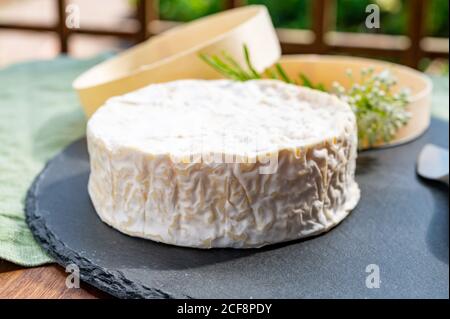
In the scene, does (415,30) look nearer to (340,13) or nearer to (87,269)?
(340,13)

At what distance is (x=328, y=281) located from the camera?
1.00 metres

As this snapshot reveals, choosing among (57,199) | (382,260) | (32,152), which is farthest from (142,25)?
(382,260)

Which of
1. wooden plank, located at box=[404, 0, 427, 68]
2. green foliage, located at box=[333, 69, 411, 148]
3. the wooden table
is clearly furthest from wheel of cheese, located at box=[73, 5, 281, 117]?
wooden plank, located at box=[404, 0, 427, 68]

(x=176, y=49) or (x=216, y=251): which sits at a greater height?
(x=176, y=49)

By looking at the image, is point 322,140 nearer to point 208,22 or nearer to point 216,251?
point 216,251

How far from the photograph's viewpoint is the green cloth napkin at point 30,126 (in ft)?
3.73

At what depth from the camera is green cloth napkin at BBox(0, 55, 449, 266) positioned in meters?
1.14

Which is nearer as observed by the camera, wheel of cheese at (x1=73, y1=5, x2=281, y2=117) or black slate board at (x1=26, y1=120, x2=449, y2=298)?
black slate board at (x1=26, y1=120, x2=449, y2=298)

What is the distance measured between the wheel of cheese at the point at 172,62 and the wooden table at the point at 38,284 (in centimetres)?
52

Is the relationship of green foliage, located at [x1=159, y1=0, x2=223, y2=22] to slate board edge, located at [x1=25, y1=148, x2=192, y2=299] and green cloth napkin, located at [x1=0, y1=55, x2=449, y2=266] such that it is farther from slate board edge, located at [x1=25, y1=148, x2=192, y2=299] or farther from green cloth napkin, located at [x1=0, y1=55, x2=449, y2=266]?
slate board edge, located at [x1=25, y1=148, x2=192, y2=299]

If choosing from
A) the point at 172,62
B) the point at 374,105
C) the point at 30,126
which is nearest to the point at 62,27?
the point at 30,126

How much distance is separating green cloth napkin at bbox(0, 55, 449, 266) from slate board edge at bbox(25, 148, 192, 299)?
13mm

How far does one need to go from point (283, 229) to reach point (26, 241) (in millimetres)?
386

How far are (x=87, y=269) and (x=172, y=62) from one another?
603 millimetres
